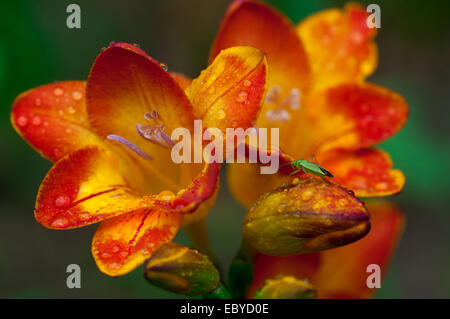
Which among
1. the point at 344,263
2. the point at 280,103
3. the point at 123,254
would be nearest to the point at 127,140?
the point at 123,254

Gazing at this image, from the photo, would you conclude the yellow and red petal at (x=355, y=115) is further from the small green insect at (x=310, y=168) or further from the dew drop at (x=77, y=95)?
the dew drop at (x=77, y=95)

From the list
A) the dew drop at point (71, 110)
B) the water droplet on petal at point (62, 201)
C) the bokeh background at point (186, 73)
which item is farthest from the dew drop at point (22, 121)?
the bokeh background at point (186, 73)

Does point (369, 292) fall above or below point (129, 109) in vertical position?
below

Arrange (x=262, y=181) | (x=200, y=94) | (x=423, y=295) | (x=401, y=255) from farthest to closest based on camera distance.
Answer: (x=401, y=255) → (x=423, y=295) → (x=262, y=181) → (x=200, y=94)

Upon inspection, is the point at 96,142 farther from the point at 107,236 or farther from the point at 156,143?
the point at 107,236

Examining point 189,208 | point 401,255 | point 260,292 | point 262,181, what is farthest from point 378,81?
point 189,208

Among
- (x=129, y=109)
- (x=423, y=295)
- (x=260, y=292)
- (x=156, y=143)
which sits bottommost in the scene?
(x=423, y=295)

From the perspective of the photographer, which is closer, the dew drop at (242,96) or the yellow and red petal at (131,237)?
the yellow and red petal at (131,237)

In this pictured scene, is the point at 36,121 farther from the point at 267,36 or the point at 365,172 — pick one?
the point at 365,172
